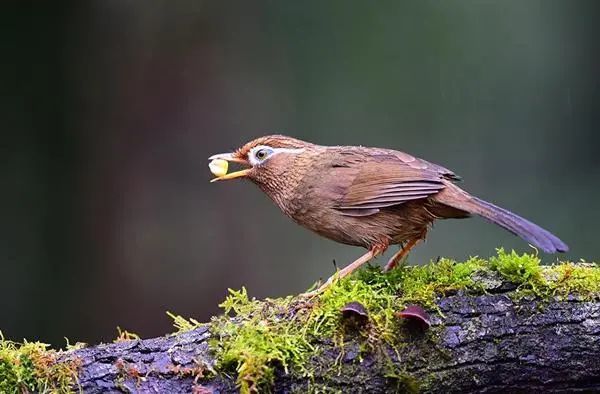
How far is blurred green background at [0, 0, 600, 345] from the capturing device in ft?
21.0

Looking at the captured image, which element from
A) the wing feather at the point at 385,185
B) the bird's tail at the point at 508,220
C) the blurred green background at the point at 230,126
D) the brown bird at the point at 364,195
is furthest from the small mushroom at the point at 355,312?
the blurred green background at the point at 230,126

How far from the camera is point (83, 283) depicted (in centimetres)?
641

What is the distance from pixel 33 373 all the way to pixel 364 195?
1546 millimetres

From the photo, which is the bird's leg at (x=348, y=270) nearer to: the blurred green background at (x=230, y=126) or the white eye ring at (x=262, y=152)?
the white eye ring at (x=262, y=152)

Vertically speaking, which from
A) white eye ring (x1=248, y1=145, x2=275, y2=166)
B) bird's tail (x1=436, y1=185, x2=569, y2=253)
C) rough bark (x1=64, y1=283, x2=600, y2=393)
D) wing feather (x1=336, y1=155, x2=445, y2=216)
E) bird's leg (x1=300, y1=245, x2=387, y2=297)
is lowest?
rough bark (x1=64, y1=283, x2=600, y2=393)

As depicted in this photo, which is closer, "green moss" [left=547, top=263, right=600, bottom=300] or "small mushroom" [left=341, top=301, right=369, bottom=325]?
"small mushroom" [left=341, top=301, right=369, bottom=325]

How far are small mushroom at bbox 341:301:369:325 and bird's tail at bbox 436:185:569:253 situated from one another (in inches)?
26.7

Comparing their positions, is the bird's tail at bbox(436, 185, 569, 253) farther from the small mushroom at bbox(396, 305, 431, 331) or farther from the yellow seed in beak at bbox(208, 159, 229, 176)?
the yellow seed in beak at bbox(208, 159, 229, 176)

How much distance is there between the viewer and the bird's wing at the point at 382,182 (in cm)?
319

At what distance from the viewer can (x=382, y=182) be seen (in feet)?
10.7

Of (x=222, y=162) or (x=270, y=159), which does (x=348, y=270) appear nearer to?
(x=270, y=159)

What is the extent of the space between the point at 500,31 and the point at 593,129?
126 cm

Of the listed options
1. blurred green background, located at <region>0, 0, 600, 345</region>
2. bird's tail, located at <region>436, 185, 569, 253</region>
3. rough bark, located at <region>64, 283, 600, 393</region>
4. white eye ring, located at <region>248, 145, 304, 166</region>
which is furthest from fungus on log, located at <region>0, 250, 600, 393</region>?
blurred green background, located at <region>0, 0, 600, 345</region>

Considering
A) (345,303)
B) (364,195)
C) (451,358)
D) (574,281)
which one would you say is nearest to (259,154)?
(364,195)
